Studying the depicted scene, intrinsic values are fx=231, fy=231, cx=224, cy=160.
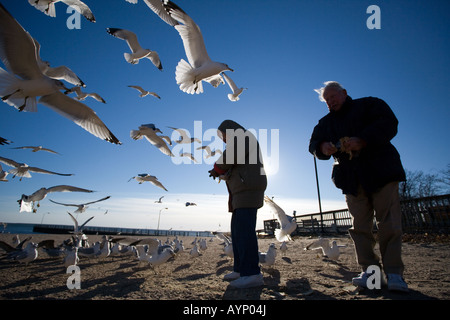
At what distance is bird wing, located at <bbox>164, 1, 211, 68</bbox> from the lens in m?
5.56

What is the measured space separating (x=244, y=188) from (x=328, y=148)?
2.95 feet

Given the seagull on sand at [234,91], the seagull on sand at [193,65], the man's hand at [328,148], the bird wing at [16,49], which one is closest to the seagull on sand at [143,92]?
the seagull on sand at [234,91]

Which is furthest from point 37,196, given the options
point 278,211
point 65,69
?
point 278,211

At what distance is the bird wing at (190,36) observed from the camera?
18.2ft

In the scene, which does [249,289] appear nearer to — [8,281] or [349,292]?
[349,292]

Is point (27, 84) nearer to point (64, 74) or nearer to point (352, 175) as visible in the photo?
point (64, 74)

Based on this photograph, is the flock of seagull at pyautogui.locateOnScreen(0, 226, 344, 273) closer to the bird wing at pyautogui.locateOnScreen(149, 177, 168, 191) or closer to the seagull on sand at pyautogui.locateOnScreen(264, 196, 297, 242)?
the seagull on sand at pyautogui.locateOnScreen(264, 196, 297, 242)

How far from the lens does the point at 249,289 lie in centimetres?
215

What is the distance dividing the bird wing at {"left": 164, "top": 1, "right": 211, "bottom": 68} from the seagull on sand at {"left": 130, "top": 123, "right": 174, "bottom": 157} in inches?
95.3

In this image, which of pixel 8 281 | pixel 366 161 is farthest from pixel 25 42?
pixel 366 161

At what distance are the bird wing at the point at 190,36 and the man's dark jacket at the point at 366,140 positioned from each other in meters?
4.59

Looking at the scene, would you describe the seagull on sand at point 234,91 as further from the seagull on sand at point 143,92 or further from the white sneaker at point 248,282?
the white sneaker at point 248,282

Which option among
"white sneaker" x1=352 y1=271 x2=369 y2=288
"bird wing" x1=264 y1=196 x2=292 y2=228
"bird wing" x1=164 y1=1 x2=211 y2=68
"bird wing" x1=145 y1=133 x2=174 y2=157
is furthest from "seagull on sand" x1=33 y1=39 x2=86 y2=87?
"white sneaker" x1=352 y1=271 x2=369 y2=288
